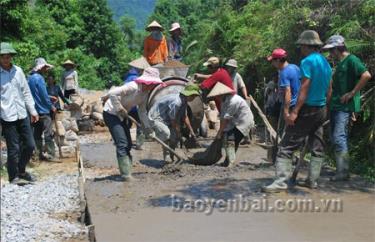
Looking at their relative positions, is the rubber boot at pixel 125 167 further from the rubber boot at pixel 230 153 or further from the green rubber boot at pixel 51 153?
the green rubber boot at pixel 51 153

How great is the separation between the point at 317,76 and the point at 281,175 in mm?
1125

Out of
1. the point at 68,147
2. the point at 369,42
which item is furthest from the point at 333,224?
the point at 68,147

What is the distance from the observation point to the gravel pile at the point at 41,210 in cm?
604

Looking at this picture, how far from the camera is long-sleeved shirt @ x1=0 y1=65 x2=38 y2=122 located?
752cm

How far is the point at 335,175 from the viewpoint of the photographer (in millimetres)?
6906

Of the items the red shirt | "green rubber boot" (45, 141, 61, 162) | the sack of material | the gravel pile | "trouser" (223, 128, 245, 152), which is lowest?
the gravel pile

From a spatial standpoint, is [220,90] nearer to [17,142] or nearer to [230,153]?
[230,153]

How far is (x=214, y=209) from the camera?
5887mm

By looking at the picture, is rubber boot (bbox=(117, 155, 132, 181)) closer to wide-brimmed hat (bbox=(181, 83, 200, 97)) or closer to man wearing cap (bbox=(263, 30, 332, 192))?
wide-brimmed hat (bbox=(181, 83, 200, 97))

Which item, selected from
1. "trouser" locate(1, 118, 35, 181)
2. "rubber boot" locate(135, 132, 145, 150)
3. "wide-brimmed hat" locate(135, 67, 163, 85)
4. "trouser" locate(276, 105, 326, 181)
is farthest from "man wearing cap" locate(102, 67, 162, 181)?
"rubber boot" locate(135, 132, 145, 150)

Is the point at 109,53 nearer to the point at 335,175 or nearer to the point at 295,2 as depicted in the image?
the point at 295,2

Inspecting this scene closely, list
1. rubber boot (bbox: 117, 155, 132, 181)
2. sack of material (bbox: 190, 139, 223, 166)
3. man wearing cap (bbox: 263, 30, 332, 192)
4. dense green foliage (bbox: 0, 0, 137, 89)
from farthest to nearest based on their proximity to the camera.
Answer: dense green foliage (bbox: 0, 0, 137, 89)
sack of material (bbox: 190, 139, 223, 166)
rubber boot (bbox: 117, 155, 132, 181)
man wearing cap (bbox: 263, 30, 332, 192)

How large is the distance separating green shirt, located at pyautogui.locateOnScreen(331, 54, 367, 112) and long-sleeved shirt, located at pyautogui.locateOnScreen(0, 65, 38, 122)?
3.94 meters

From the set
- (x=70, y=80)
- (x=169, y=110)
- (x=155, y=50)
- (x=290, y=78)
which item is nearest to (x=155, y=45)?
(x=155, y=50)
